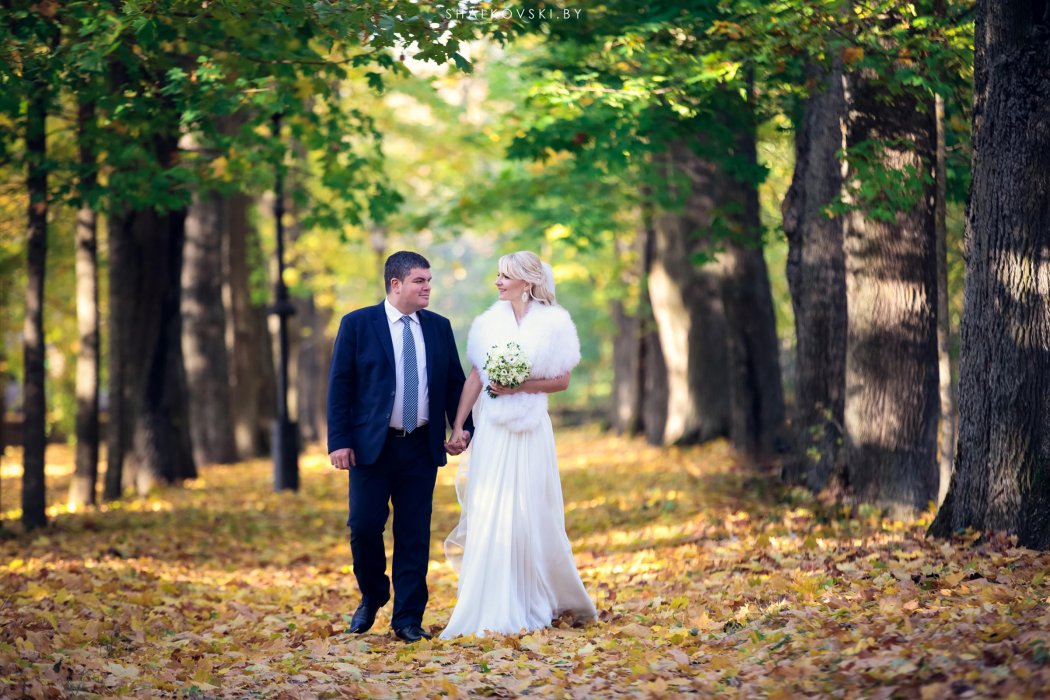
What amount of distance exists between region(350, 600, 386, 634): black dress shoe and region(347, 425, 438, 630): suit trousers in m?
0.20

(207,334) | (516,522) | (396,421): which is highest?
(207,334)

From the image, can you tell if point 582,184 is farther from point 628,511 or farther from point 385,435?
point 385,435

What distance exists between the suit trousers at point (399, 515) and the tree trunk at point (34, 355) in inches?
233

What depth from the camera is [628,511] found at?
1468 centimetres

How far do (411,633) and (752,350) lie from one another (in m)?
10.6

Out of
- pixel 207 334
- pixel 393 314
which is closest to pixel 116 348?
pixel 207 334

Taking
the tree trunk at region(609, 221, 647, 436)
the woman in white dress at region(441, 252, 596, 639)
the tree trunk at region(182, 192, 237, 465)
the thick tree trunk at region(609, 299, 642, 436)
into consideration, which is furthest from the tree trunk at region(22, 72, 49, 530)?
the thick tree trunk at region(609, 299, 642, 436)

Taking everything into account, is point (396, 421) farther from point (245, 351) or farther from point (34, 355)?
point (245, 351)

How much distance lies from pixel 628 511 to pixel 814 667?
8691 millimetres

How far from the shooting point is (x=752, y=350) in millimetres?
17484

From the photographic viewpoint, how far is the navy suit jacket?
306 inches

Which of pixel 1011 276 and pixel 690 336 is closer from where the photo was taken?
pixel 1011 276

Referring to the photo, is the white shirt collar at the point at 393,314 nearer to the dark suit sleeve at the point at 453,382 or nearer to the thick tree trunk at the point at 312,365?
the dark suit sleeve at the point at 453,382

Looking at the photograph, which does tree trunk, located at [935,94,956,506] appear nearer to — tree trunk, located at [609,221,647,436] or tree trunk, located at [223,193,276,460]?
tree trunk, located at [609,221,647,436]
